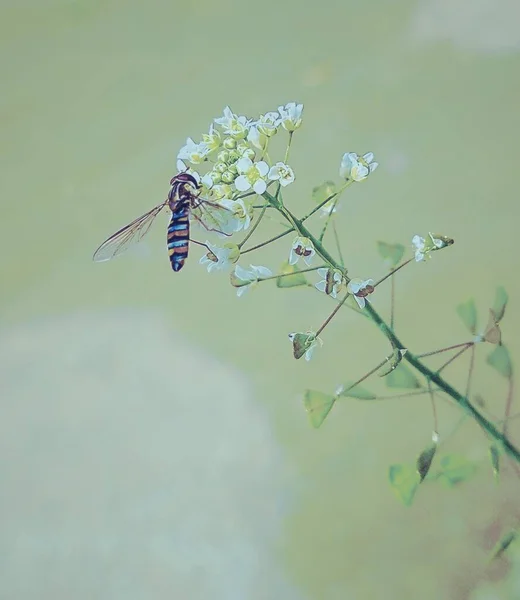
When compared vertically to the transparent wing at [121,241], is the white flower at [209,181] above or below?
below

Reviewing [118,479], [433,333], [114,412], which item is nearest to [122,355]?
[114,412]

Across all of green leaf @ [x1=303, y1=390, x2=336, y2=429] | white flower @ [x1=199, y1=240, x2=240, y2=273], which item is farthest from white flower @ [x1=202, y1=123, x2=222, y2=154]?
green leaf @ [x1=303, y1=390, x2=336, y2=429]

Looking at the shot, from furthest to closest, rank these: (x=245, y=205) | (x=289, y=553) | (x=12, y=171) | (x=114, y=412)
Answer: (x=12, y=171), (x=114, y=412), (x=289, y=553), (x=245, y=205)

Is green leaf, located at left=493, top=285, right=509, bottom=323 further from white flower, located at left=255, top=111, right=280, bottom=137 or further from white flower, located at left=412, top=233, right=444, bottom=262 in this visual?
white flower, located at left=255, top=111, right=280, bottom=137

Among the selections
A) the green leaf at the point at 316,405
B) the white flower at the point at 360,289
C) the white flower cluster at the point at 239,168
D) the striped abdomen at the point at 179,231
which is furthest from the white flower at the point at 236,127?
the green leaf at the point at 316,405

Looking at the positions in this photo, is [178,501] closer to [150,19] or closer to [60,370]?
[60,370]

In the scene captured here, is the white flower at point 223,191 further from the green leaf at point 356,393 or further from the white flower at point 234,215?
the green leaf at point 356,393

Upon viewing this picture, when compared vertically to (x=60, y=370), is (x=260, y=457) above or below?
below
